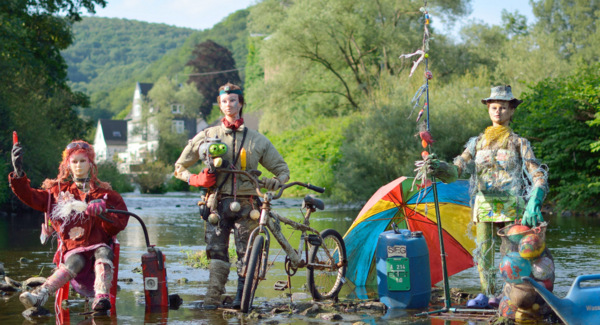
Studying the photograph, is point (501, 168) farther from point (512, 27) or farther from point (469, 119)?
point (512, 27)

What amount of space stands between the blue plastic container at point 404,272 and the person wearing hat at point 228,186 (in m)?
1.27

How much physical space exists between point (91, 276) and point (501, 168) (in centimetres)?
401

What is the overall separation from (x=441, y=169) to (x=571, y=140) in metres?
15.3

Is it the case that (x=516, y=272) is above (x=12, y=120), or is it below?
below

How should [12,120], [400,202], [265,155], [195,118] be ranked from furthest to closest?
1. [195,118]
2. [12,120]
3. [400,202]
4. [265,155]

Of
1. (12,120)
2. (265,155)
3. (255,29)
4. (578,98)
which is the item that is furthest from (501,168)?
(255,29)

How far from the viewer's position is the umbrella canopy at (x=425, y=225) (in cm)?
811

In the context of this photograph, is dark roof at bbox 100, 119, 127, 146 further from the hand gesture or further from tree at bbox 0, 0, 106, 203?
the hand gesture

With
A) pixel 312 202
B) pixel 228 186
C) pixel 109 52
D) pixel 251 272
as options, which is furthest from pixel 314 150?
pixel 109 52

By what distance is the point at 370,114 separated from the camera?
26.8 meters

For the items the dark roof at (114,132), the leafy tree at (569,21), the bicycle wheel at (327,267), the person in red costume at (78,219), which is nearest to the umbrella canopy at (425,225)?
the bicycle wheel at (327,267)

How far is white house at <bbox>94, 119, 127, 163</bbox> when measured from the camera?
118188 mm

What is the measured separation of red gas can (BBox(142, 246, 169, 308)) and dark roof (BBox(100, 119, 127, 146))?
114 m

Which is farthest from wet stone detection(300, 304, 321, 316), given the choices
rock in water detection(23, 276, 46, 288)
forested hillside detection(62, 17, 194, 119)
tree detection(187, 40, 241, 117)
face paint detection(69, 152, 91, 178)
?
forested hillside detection(62, 17, 194, 119)
